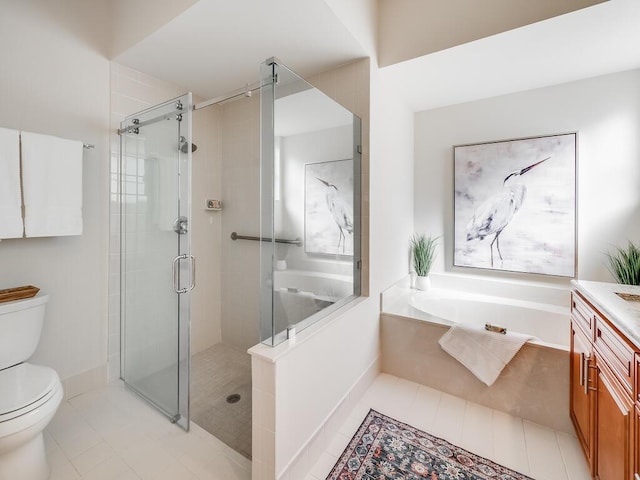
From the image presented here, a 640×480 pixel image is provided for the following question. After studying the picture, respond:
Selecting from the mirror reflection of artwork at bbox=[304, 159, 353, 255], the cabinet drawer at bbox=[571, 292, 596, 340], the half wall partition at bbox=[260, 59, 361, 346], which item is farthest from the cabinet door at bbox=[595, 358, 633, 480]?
the mirror reflection of artwork at bbox=[304, 159, 353, 255]

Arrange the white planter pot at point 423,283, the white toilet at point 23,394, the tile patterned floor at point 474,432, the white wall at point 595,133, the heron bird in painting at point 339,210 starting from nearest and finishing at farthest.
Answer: the white toilet at point 23,394 → the tile patterned floor at point 474,432 → the heron bird in painting at point 339,210 → the white wall at point 595,133 → the white planter pot at point 423,283

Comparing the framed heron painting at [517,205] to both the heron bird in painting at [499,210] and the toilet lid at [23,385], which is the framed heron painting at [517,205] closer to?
the heron bird in painting at [499,210]

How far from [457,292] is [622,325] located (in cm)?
179

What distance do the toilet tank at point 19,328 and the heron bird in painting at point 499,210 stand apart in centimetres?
329

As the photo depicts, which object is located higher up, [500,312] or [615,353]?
[615,353]

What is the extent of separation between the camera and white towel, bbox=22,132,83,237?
5.41 ft

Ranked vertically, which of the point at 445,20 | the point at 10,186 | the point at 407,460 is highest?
the point at 445,20

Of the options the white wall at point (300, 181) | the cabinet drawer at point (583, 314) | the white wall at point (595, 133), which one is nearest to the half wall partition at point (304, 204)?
the white wall at point (300, 181)

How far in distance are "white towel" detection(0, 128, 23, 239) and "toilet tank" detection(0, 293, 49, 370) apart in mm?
381

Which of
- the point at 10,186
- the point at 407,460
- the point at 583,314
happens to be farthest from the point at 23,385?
the point at 583,314

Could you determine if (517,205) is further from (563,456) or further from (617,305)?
(563,456)

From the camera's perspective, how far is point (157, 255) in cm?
195

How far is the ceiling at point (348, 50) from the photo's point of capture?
64.7 inches

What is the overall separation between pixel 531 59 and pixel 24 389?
11.6 feet
